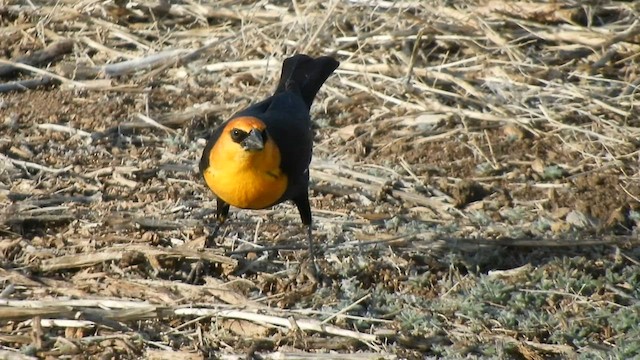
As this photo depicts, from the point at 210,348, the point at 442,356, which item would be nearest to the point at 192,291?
the point at 210,348

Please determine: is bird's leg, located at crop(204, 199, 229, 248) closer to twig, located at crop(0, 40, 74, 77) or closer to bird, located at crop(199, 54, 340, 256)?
bird, located at crop(199, 54, 340, 256)

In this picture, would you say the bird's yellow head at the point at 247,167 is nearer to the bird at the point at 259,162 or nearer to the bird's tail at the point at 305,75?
the bird at the point at 259,162

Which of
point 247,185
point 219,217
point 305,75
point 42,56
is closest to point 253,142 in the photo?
point 247,185

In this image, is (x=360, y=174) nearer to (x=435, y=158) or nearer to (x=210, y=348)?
(x=435, y=158)

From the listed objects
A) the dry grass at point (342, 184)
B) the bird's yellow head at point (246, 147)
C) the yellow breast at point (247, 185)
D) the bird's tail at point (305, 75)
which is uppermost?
the bird's yellow head at point (246, 147)

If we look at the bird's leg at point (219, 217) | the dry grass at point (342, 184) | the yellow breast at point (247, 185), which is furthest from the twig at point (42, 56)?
the yellow breast at point (247, 185)

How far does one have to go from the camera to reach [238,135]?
5414 mm

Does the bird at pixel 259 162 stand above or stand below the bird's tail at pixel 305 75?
above

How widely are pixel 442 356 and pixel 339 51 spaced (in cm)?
347

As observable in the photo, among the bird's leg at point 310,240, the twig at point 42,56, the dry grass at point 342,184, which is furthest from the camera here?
the twig at point 42,56

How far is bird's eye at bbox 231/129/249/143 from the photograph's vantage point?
5410mm

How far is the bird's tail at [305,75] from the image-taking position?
6.68 m

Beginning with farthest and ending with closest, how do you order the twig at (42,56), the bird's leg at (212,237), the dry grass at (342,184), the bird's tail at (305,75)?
the twig at (42,56) → the bird's tail at (305,75) → the bird's leg at (212,237) → the dry grass at (342,184)

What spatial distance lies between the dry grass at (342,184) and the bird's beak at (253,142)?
63 centimetres
